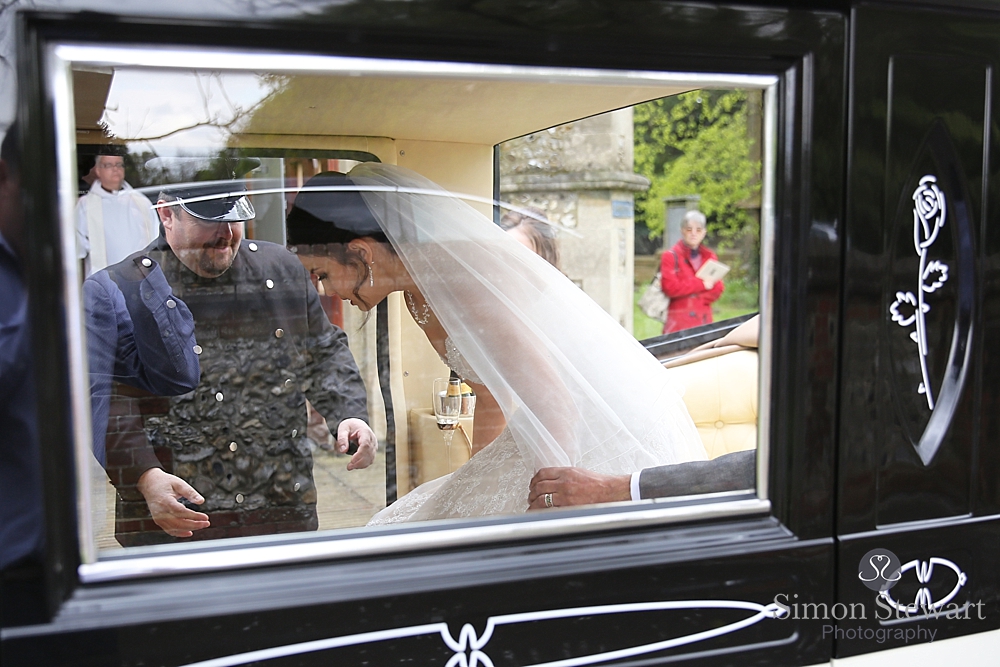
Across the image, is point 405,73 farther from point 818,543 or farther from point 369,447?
point 369,447

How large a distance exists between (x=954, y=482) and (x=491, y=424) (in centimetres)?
122

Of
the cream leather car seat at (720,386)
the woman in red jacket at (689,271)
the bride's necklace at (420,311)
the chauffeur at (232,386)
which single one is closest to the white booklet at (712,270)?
the woman in red jacket at (689,271)

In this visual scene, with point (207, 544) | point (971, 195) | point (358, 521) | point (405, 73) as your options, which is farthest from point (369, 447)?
point (971, 195)

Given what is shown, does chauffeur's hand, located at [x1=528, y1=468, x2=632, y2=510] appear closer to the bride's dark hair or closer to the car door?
the car door

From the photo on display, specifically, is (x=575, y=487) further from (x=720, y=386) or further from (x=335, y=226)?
(x=335, y=226)

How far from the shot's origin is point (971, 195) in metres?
1.05

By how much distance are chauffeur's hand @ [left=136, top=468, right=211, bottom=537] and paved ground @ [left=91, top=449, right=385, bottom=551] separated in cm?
25

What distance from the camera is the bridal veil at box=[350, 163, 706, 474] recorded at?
77.0 inches

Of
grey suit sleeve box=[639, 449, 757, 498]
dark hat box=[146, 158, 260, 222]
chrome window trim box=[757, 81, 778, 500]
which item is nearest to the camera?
chrome window trim box=[757, 81, 778, 500]

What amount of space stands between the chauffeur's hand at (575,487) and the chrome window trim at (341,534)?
39cm

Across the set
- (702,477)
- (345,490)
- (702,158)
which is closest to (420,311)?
(345,490)

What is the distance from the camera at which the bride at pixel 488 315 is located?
195cm

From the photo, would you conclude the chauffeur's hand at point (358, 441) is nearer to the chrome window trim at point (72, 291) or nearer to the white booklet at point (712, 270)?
the white booklet at point (712, 270)

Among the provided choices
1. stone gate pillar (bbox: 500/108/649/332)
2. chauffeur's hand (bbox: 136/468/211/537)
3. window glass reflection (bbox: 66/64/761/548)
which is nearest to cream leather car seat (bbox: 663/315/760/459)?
window glass reflection (bbox: 66/64/761/548)
